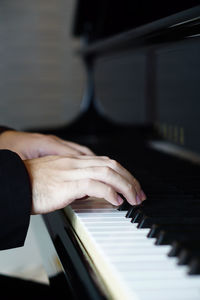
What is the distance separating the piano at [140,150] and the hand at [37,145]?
174 mm

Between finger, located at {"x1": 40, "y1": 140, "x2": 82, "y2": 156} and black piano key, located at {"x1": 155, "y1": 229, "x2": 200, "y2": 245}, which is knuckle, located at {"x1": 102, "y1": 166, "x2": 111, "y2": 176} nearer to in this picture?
black piano key, located at {"x1": 155, "y1": 229, "x2": 200, "y2": 245}

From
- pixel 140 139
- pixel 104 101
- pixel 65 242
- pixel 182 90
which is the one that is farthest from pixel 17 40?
pixel 65 242

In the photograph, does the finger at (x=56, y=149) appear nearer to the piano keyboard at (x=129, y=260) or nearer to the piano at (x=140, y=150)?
the piano at (x=140, y=150)

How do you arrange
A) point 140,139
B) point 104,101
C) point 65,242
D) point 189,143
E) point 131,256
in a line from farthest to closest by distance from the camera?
point 104,101, point 140,139, point 189,143, point 65,242, point 131,256

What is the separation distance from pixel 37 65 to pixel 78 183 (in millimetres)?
4315

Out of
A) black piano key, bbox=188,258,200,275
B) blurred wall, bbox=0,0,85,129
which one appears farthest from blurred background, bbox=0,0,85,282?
black piano key, bbox=188,258,200,275

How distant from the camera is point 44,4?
509cm

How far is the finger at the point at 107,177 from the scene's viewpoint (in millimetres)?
900

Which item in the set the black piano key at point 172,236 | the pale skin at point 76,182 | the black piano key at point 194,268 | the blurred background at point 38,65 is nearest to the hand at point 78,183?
the pale skin at point 76,182

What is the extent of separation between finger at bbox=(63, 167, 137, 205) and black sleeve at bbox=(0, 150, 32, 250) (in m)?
0.08

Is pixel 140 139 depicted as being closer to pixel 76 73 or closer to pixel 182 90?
pixel 182 90

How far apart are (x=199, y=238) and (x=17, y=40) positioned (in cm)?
458

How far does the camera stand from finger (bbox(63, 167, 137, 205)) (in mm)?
900

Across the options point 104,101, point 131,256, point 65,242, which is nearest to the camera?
point 131,256
